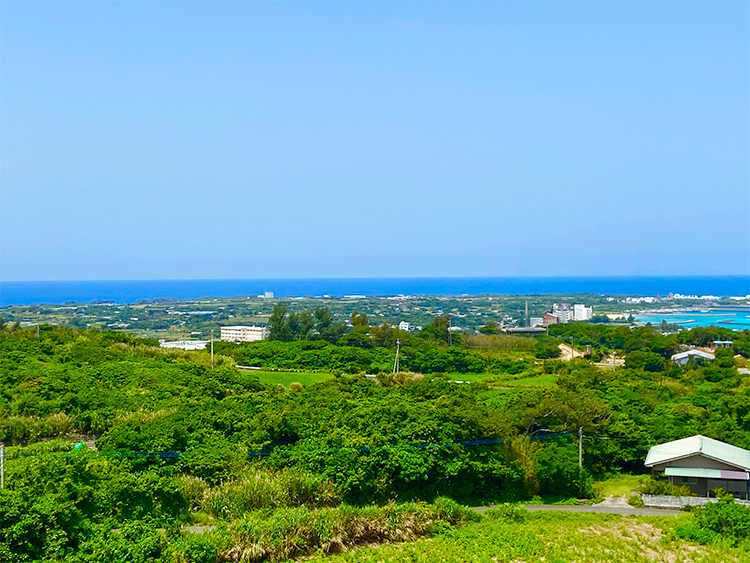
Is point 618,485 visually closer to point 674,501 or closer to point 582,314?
point 674,501

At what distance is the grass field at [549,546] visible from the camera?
11.0 metres

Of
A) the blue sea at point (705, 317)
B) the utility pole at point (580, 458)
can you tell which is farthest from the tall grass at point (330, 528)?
the blue sea at point (705, 317)

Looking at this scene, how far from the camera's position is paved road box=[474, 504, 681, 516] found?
46.1ft

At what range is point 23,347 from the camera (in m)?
25.4

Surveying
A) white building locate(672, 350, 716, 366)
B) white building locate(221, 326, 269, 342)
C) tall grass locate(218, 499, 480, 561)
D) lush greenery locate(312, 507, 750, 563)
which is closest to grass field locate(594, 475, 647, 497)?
lush greenery locate(312, 507, 750, 563)

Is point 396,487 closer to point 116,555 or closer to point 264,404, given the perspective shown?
point 264,404

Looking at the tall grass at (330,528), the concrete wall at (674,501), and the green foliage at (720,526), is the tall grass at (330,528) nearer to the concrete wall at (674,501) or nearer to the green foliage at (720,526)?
the green foliage at (720,526)

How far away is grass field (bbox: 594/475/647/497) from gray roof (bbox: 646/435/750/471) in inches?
26.9

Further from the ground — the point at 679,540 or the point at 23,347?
the point at 23,347

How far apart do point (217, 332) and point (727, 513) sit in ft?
189

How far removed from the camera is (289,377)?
2978 cm

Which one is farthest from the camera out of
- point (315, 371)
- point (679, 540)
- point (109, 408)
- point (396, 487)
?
point (315, 371)

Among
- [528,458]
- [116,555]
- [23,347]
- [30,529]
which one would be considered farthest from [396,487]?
[23,347]

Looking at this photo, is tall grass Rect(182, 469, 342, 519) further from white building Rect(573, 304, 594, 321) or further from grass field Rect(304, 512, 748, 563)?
white building Rect(573, 304, 594, 321)
